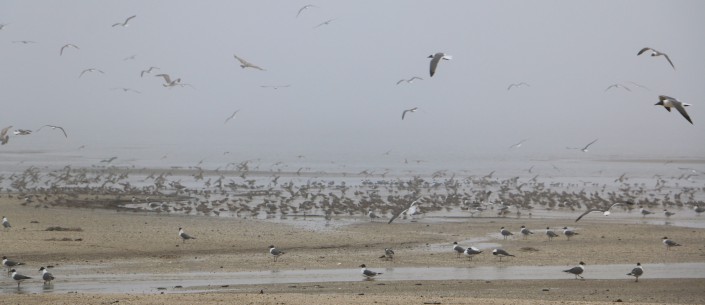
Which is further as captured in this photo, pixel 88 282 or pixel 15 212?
pixel 15 212

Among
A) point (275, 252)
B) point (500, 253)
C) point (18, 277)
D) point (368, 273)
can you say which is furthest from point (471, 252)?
point (18, 277)

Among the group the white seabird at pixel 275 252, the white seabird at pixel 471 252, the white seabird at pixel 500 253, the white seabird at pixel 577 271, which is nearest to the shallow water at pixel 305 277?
the white seabird at pixel 577 271

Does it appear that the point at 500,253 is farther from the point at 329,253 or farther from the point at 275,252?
the point at 275,252

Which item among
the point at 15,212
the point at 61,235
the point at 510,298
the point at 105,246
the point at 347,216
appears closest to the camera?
the point at 510,298

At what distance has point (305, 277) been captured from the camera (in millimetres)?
17844

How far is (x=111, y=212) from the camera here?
3120cm

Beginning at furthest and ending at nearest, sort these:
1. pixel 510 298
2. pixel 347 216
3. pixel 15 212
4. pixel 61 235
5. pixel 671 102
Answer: pixel 347 216 → pixel 15 212 → pixel 61 235 → pixel 510 298 → pixel 671 102

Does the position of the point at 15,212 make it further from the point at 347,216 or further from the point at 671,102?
the point at 671,102

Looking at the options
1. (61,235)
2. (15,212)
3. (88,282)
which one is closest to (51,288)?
(88,282)

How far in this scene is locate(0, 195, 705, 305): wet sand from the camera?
15.2 meters

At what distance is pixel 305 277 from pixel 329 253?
3816mm

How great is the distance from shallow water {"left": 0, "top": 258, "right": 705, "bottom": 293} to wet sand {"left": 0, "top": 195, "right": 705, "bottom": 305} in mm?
169

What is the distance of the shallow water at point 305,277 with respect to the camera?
1608 cm

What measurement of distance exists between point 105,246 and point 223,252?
279cm
